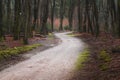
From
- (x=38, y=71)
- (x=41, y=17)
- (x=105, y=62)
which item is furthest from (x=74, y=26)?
(x=38, y=71)

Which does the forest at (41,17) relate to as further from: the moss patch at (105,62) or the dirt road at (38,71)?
the dirt road at (38,71)

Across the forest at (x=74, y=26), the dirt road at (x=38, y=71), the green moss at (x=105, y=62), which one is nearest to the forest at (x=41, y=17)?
the forest at (x=74, y=26)

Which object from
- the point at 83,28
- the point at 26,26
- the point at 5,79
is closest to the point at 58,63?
the point at 5,79

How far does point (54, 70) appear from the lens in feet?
45.1

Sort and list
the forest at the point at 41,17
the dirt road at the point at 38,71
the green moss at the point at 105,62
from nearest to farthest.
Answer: the dirt road at the point at 38,71 < the green moss at the point at 105,62 < the forest at the point at 41,17

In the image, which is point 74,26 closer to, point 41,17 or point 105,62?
point 41,17

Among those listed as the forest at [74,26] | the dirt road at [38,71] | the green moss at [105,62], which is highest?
the forest at [74,26]

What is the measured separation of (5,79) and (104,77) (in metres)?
4.00

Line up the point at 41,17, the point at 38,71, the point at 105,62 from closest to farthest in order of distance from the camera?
the point at 38,71
the point at 105,62
the point at 41,17

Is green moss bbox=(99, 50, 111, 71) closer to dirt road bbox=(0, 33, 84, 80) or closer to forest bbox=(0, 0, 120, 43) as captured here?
dirt road bbox=(0, 33, 84, 80)

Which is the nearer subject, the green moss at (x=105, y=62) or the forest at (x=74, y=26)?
the green moss at (x=105, y=62)

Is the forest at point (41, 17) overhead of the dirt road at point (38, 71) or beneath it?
overhead

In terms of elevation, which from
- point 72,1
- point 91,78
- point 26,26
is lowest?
point 91,78

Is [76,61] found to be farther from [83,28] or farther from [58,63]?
[83,28]
